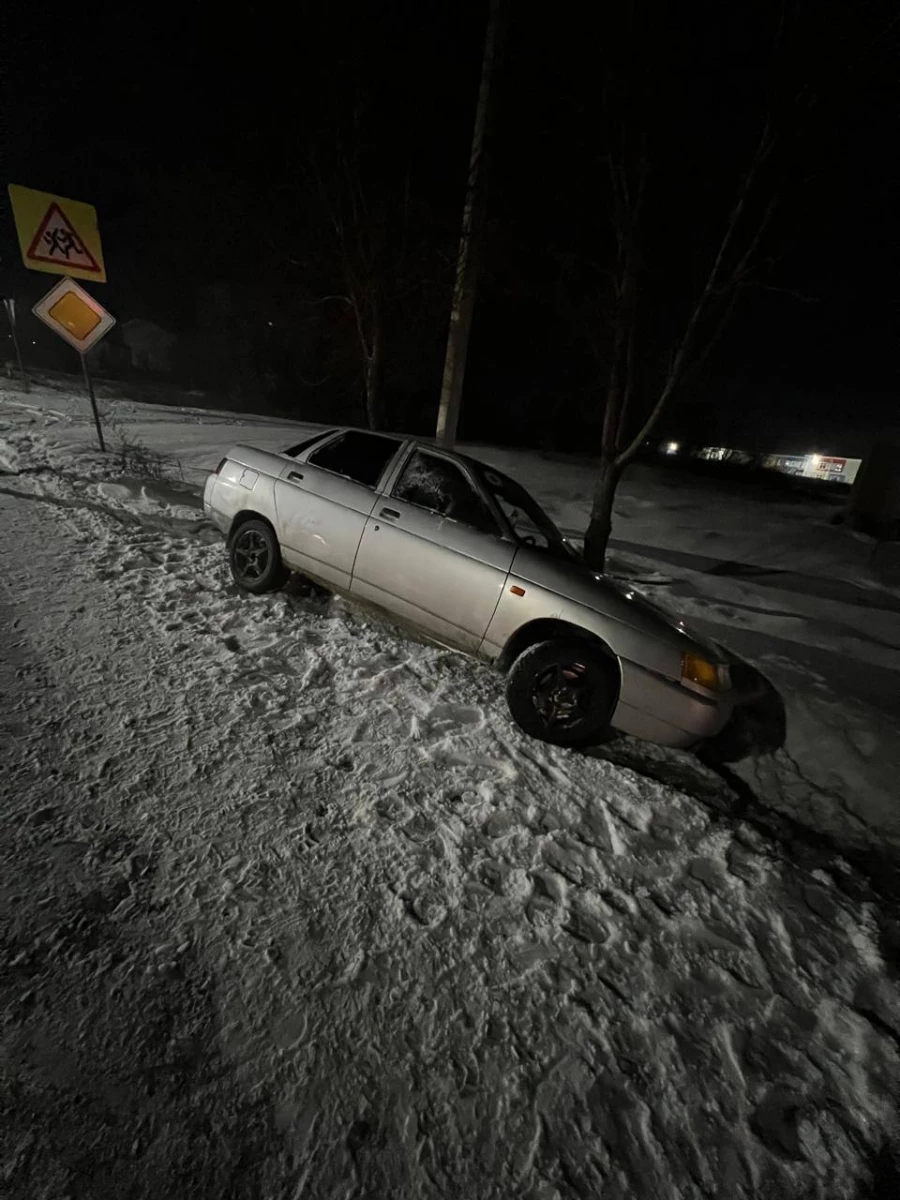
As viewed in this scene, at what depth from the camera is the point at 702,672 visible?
331 centimetres

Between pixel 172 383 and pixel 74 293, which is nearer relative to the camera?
pixel 74 293

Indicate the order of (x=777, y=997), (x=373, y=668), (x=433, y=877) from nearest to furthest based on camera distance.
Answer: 1. (x=777, y=997)
2. (x=433, y=877)
3. (x=373, y=668)

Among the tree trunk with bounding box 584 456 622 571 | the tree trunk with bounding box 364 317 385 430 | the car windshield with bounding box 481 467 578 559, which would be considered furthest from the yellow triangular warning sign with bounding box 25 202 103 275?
the tree trunk with bounding box 584 456 622 571

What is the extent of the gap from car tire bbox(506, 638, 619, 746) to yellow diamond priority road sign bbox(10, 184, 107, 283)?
296 inches

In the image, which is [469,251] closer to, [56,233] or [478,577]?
[478,577]

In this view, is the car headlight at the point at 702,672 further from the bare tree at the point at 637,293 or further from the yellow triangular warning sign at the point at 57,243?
the yellow triangular warning sign at the point at 57,243

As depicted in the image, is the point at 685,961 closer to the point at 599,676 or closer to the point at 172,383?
the point at 599,676

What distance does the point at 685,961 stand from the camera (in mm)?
2195

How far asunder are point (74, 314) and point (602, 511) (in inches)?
281

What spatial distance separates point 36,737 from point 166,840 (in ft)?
3.27

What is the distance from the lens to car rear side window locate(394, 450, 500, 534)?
12.4 ft

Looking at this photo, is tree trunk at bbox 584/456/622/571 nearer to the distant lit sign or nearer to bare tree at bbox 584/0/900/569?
bare tree at bbox 584/0/900/569

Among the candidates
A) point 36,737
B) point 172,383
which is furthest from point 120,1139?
point 172,383

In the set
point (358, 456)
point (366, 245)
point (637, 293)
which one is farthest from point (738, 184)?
point (366, 245)
